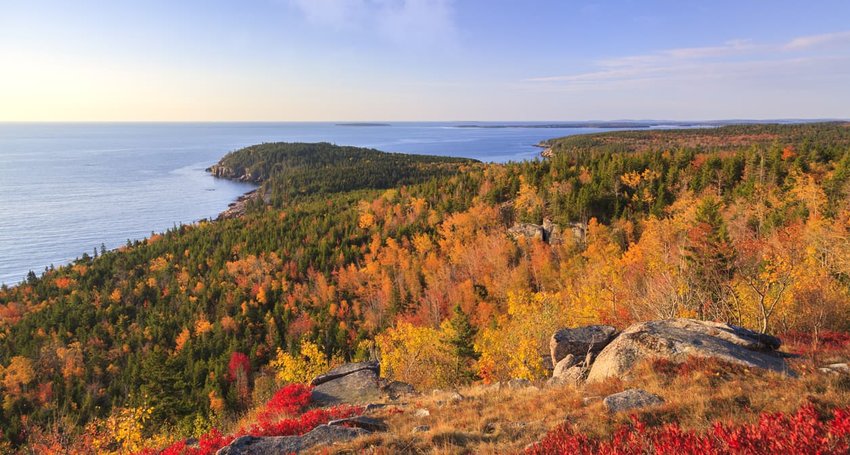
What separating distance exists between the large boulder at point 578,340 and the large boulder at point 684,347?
2.98 m

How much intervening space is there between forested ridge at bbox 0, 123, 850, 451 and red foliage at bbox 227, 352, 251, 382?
16.3 inches

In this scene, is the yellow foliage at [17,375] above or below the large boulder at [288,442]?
below

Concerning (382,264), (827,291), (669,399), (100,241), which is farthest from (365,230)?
(669,399)

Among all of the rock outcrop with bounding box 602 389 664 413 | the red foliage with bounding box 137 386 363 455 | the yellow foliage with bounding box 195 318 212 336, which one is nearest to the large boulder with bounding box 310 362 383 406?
the red foliage with bounding box 137 386 363 455

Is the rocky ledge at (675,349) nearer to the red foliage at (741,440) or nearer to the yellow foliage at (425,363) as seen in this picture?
the red foliage at (741,440)

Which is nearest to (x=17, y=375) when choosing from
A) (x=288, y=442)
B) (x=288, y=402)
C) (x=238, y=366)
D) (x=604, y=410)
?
(x=238, y=366)

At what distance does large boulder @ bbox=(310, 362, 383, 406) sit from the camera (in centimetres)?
2502

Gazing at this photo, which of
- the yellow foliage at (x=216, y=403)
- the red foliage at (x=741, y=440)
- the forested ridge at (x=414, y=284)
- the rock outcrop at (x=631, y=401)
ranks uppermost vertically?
the red foliage at (x=741, y=440)

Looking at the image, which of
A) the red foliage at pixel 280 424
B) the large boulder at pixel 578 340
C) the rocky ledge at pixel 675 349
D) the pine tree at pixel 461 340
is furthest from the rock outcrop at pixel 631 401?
the pine tree at pixel 461 340

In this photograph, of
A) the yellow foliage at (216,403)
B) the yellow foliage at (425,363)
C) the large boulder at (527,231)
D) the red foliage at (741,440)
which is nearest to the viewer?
the red foliage at (741,440)

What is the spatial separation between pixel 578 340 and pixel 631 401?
1077cm

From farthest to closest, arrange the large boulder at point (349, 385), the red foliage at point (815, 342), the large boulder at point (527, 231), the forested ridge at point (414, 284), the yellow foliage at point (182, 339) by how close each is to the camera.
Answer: the large boulder at point (527, 231), the yellow foliage at point (182, 339), the forested ridge at point (414, 284), the large boulder at point (349, 385), the red foliage at point (815, 342)

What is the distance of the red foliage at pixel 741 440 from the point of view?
27.2 feet

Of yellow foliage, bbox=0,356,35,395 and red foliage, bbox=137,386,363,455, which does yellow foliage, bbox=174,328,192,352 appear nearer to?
yellow foliage, bbox=0,356,35,395
